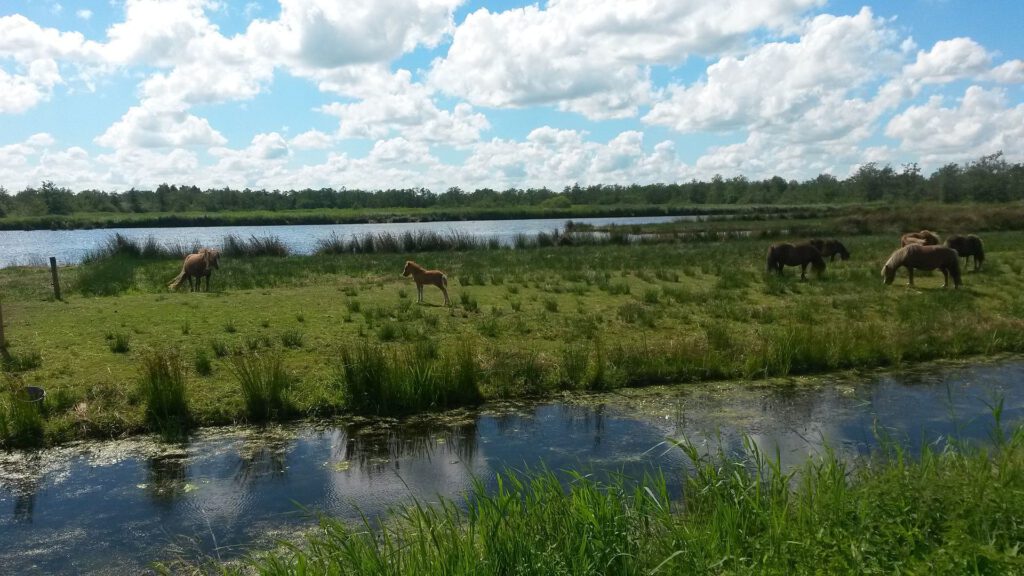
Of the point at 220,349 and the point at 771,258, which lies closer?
the point at 220,349

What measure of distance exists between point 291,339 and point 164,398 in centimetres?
337

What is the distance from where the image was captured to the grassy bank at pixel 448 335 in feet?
32.3

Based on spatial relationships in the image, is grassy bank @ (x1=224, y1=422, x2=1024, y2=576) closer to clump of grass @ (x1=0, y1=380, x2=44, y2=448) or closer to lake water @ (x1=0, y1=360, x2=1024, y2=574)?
lake water @ (x1=0, y1=360, x2=1024, y2=574)

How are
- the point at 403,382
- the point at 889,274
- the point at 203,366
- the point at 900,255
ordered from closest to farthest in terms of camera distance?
the point at 403,382, the point at 203,366, the point at 900,255, the point at 889,274

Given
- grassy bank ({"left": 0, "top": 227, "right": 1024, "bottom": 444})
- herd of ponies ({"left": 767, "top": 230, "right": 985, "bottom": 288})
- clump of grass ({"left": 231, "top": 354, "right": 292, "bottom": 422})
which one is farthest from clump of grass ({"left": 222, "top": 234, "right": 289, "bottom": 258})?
clump of grass ({"left": 231, "top": 354, "right": 292, "bottom": 422})

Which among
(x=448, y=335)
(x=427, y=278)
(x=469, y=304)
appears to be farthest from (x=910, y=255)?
(x=448, y=335)

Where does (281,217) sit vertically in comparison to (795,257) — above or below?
above

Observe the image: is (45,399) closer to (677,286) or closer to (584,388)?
(584,388)

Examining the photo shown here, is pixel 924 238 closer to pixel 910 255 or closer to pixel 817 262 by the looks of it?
pixel 817 262

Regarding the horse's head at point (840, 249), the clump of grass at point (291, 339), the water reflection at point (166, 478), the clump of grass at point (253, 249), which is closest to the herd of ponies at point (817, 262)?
the horse's head at point (840, 249)

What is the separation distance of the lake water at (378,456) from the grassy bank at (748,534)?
2.59 feet

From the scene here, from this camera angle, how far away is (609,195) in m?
154

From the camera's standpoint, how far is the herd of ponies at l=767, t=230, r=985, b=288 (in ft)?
61.4

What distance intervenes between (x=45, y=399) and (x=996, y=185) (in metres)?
112
